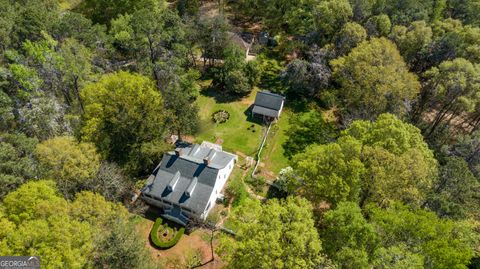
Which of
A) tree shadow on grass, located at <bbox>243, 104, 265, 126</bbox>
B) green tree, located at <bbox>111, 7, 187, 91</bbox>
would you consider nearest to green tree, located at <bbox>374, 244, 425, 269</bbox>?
tree shadow on grass, located at <bbox>243, 104, 265, 126</bbox>

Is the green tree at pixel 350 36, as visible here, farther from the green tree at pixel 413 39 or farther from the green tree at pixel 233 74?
the green tree at pixel 233 74

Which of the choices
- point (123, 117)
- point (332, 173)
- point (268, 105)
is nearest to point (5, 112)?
point (123, 117)

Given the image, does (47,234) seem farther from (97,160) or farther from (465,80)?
(465,80)

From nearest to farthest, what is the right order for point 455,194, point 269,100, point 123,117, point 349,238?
point 349,238 → point 455,194 → point 123,117 → point 269,100

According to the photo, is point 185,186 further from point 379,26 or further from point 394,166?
point 379,26

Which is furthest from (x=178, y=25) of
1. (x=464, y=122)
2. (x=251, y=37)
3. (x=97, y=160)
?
(x=464, y=122)

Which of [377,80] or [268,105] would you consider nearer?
[377,80]

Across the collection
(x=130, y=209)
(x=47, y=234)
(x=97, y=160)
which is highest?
(x=47, y=234)
